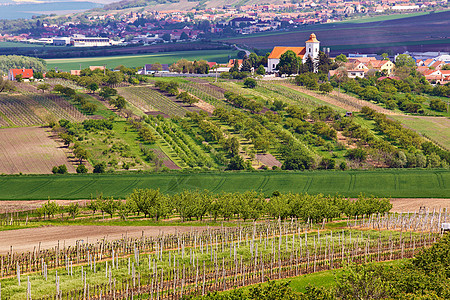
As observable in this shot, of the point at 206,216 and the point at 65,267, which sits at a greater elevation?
the point at 65,267

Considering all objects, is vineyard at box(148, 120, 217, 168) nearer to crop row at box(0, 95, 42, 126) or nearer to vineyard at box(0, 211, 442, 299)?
crop row at box(0, 95, 42, 126)

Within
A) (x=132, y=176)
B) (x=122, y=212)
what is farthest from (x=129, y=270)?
(x=132, y=176)

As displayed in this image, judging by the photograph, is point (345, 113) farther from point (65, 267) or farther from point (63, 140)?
point (65, 267)

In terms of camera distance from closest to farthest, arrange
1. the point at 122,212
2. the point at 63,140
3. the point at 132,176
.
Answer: the point at 122,212 < the point at 132,176 < the point at 63,140

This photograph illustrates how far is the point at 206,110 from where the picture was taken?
159m

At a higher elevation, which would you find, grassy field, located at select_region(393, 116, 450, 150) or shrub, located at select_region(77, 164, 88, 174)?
shrub, located at select_region(77, 164, 88, 174)

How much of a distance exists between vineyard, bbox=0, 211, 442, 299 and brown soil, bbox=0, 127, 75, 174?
4791 centimetres

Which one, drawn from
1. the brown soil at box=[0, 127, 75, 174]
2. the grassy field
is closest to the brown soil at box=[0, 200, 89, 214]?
the brown soil at box=[0, 127, 75, 174]

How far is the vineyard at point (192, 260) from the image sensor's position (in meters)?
55.6

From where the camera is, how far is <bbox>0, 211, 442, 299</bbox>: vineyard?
55.6 metres

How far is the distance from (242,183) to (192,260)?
45.3 m

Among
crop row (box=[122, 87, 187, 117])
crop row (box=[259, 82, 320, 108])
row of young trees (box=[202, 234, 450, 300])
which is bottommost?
crop row (box=[259, 82, 320, 108])

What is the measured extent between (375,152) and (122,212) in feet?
190

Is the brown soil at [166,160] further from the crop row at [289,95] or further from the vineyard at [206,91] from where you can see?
the crop row at [289,95]
